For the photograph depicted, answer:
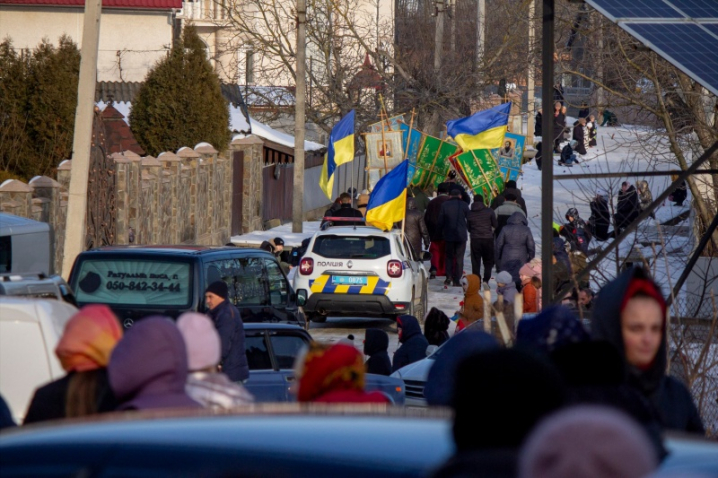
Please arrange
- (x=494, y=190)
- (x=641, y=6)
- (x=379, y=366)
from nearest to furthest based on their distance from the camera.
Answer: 1. (x=641, y=6)
2. (x=379, y=366)
3. (x=494, y=190)

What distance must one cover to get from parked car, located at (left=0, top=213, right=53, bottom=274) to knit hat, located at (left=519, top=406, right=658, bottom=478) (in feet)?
32.0

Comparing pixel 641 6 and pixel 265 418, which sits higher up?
pixel 641 6

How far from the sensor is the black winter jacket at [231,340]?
8.29 meters

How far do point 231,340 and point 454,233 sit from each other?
1255 centimetres

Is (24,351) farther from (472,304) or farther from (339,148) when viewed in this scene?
(339,148)

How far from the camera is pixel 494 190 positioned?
2466cm

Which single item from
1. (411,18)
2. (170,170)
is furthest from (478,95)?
(170,170)

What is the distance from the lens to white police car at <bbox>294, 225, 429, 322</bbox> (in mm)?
16578

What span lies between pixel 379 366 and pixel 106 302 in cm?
254

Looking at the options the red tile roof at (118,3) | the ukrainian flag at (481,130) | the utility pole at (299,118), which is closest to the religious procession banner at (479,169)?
the ukrainian flag at (481,130)

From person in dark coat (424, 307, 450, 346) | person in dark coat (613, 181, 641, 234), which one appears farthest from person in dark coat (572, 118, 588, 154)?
person in dark coat (424, 307, 450, 346)

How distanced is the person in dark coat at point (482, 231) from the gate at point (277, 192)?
11.6m

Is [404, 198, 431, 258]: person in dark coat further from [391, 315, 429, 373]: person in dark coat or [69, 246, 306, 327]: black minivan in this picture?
[69, 246, 306, 327]: black minivan

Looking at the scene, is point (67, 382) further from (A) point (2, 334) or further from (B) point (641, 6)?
(B) point (641, 6)
